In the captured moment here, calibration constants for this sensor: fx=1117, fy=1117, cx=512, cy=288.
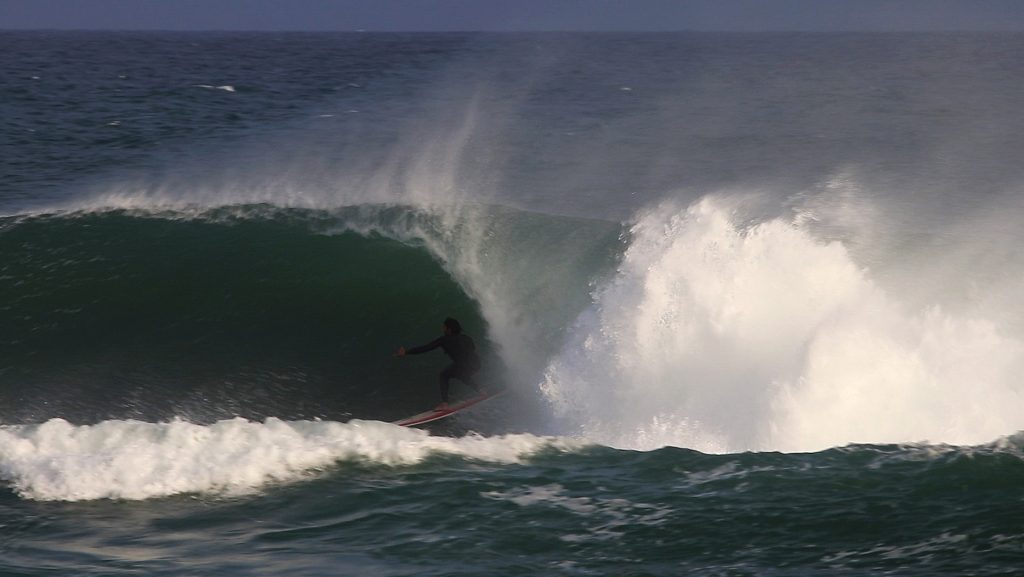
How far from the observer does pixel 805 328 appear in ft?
43.1

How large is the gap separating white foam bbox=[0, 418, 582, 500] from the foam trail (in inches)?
90.0

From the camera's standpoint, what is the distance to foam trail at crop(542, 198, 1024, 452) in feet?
39.8

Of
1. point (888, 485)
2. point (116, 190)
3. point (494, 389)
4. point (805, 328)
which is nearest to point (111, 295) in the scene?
point (116, 190)

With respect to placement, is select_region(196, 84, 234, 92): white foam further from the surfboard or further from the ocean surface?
the surfboard

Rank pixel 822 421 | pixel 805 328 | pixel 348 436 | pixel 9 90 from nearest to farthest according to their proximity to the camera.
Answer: pixel 348 436
pixel 822 421
pixel 805 328
pixel 9 90

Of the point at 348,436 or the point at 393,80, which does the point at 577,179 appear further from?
the point at 393,80

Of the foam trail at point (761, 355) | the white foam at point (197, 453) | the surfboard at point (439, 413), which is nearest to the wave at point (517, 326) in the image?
the foam trail at point (761, 355)

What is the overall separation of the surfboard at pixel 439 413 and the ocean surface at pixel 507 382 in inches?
7.5

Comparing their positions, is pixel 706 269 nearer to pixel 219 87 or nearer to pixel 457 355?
pixel 457 355

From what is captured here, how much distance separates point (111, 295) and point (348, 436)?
625cm

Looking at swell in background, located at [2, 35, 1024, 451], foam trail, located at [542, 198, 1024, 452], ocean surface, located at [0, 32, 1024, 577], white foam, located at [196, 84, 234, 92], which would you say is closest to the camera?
ocean surface, located at [0, 32, 1024, 577]

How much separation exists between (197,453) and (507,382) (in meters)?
4.52

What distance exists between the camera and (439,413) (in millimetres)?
12805

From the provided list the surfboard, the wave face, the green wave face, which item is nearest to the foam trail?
the surfboard
